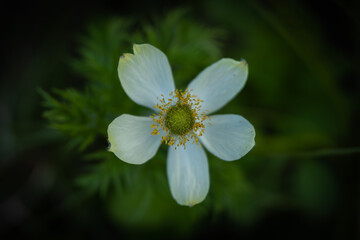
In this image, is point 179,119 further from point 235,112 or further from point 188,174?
point 235,112

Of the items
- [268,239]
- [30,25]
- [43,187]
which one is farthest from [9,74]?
[268,239]

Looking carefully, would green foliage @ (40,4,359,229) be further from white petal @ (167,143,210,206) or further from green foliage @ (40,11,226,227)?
white petal @ (167,143,210,206)

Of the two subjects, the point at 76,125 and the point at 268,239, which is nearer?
the point at 76,125

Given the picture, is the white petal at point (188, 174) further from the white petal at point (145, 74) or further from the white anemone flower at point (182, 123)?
the white petal at point (145, 74)

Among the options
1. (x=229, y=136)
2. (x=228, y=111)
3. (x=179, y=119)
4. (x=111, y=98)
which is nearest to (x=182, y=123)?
(x=179, y=119)

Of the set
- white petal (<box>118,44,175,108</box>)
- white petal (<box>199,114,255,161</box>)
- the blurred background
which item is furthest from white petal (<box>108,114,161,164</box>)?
the blurred background

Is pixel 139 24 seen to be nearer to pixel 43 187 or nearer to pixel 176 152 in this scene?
pixel 43 187
